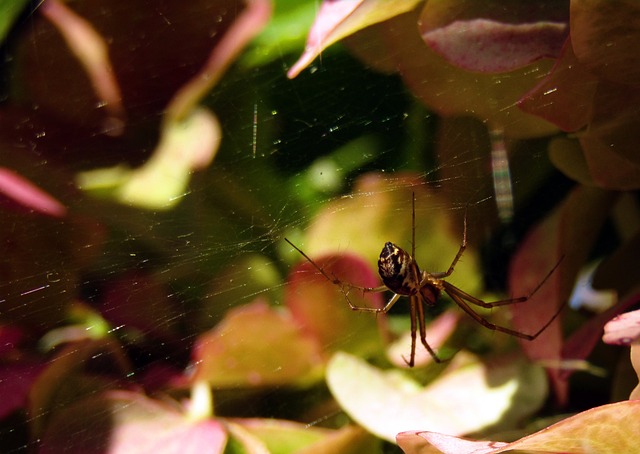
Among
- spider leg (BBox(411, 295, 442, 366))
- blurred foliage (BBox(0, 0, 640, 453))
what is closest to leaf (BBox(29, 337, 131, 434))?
blurred foliage (BBox(0, 0, 640, 453))

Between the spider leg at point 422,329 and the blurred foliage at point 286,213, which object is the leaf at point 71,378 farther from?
the spider leg at point 422,329

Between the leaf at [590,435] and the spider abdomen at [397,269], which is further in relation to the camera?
the spider abdomen at [397,269]

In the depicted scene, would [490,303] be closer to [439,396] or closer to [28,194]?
[439,396]

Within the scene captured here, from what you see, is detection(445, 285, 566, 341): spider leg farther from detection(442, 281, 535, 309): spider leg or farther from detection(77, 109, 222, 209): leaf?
detection(77, 109, 222, 209): leaf

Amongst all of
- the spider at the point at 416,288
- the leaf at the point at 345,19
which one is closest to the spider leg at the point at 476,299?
the spider at the point at 416,288

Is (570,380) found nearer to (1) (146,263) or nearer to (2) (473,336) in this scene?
(2) (473,336)

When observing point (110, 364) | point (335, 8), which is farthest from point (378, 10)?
point (110, 364)
